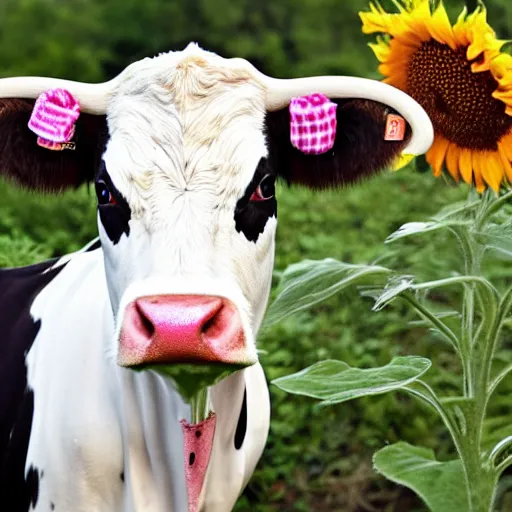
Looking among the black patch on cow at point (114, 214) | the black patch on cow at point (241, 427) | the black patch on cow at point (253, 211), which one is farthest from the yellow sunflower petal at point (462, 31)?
the black patch on cow at point (241, 427)

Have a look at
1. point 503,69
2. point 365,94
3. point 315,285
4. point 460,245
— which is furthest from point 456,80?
point 315,285

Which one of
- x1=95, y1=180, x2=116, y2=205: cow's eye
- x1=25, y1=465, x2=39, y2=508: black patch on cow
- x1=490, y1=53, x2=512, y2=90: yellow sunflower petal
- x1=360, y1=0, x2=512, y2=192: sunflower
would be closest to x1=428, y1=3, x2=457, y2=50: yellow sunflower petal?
x1=360, y1=0, x2=512, y2=192: sunflower

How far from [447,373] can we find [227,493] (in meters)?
1.79

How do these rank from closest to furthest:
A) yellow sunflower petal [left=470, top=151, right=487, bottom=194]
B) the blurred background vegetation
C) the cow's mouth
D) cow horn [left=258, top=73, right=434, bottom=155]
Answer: the cow's mouth
cow horn [left=258, top=73, right=434, bottom=155]
yellow sunflower petal [left=470, top=151, right=487, bottom=194]
the blurred background vegetation

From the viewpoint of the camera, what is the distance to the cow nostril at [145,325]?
7.05 ft

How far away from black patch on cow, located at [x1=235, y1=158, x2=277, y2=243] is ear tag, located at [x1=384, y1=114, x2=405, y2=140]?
31cm

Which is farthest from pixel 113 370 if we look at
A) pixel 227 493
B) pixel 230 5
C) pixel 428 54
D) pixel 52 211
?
pixel 230 5

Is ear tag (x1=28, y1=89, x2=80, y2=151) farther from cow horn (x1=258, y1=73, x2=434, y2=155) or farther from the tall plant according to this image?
the tall plant

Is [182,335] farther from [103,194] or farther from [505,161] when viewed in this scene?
[505,161]

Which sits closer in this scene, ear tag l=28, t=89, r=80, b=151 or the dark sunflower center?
ear tag l=28, t=89, r=80, b=151

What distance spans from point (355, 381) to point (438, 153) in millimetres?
588

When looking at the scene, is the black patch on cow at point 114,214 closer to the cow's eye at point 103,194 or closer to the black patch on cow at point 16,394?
the cow's eye at point 103,194

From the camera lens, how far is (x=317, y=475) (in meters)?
4.37

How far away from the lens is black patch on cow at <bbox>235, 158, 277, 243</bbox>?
2402 mm
